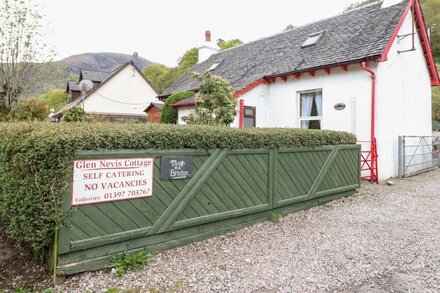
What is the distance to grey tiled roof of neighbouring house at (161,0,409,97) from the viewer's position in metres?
9.73

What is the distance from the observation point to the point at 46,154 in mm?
2984

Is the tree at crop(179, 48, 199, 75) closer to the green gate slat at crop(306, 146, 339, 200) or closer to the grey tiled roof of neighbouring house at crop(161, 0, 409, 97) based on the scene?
the grey tiled roof of neighbouring house at crop(161, 0, 409, 97)

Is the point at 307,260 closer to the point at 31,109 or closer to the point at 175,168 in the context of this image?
the point at 175,168

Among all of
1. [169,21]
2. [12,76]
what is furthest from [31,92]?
[169,21]

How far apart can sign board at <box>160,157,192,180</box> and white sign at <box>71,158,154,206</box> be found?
167 millimetres

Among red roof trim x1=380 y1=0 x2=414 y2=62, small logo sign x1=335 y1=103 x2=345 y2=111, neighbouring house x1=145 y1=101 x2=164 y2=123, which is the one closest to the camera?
red roof trim x1=380 y1=0 x2=414 y2=62

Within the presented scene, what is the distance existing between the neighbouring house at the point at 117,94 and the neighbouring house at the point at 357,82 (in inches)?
626

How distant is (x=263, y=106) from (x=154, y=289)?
9602mm

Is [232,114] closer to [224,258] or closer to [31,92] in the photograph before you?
[224,258]

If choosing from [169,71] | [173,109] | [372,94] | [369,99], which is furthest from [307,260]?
[169,71]

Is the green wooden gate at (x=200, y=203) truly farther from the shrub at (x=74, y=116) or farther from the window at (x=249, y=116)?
the shrub at (x=74, y=116)

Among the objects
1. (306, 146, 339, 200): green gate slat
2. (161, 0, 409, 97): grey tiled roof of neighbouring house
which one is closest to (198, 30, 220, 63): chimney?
(161, 0, 409, 97): grey tiled roof of neighbouring house

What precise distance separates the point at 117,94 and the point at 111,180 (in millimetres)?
25992

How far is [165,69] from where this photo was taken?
53.0 metres
